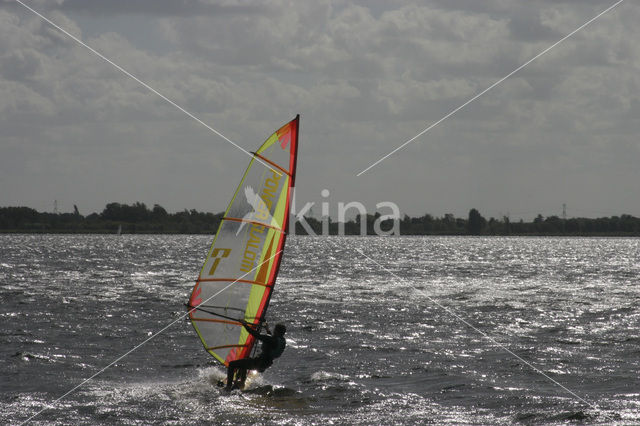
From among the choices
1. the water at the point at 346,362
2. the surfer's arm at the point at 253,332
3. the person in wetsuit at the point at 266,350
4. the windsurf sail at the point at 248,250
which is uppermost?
the windsurf sail at the point at 248,250

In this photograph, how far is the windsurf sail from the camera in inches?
606

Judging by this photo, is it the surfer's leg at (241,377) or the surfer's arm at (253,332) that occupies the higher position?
the surfer's arm at (253,332)

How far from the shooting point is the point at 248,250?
1587 cm

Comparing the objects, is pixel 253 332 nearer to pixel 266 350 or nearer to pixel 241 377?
pixel 266 350

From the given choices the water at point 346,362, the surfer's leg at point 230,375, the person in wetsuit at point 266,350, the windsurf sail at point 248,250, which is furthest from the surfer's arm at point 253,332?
the water at point 346,362

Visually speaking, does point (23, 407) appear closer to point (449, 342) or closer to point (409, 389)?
point (409, 389)

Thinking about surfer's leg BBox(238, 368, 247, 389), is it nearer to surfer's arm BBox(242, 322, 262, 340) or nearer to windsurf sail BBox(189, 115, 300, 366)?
windsurf sail BBox(189, 115, 300, 366)

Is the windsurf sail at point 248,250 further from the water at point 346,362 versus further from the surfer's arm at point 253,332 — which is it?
the water at point 346,362

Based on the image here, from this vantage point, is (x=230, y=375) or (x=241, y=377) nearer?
(x=230, y=375)

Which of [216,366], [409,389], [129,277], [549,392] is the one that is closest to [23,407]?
[216,366]

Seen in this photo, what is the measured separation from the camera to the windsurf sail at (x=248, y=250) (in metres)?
15.4

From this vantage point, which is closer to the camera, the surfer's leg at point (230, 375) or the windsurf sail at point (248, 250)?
the windsurf sail at point (248, 250)

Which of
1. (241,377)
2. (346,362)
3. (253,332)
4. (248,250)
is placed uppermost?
(248,250)

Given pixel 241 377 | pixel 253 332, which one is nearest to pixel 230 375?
pixel 241 377
